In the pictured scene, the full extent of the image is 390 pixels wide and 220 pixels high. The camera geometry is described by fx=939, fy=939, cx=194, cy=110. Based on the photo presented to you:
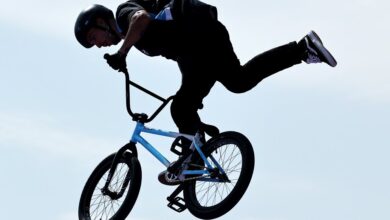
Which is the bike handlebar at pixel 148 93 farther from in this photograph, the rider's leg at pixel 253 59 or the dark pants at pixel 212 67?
the rider's leg at pixel 253 59

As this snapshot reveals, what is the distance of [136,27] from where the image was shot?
432 inches

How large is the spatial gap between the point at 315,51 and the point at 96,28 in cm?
270

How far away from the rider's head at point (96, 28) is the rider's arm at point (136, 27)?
1.80ft

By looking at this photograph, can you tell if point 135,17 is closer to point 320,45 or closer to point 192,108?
point 192,108

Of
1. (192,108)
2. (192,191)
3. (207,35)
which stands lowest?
(192,191)

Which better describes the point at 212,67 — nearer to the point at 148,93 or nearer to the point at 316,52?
the point at 148,93

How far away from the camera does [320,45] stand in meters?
11.3

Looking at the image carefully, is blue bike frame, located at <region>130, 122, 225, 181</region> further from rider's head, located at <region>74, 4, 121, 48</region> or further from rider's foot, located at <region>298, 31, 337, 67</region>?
rider's foot, located at <region>298, 31, 337, 67</region>

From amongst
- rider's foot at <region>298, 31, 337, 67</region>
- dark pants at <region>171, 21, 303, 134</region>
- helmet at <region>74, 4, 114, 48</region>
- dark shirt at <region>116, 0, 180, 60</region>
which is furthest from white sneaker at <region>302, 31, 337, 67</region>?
helmet at <region>74, 4, 114, 48</region>

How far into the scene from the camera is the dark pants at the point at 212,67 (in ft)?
37.8

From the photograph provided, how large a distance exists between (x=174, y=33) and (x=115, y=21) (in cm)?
79

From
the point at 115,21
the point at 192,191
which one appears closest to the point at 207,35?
the point at 115,21

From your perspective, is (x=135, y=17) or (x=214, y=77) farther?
(x=214, y=77)

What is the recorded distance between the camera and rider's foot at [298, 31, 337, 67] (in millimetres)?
11227
